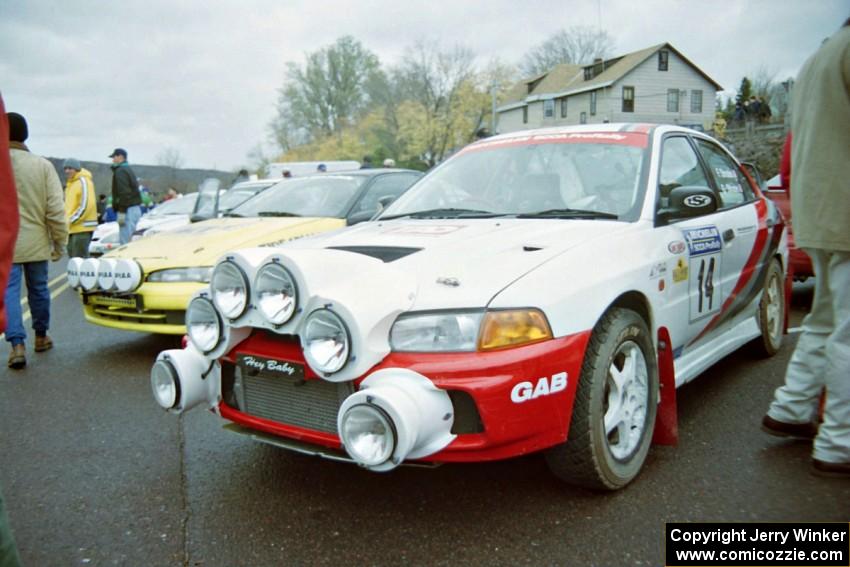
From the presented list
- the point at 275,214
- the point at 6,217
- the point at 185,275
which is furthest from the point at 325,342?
the point at 275,214

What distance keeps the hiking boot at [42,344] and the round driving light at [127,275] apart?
51.2 inches

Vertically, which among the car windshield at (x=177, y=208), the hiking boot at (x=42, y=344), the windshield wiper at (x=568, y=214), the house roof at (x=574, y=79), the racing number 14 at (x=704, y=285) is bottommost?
the hiking boot at (x=42, y=344)

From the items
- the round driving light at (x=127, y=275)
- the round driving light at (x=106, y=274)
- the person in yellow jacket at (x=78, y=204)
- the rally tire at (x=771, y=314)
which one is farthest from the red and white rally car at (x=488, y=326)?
the person in yellow jacket at (x=78, y=204)

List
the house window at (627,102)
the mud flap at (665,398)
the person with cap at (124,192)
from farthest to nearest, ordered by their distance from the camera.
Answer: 1. the house window at (627,102)
2. the person with cap at (124,192)
3. the mud flap at (665,398)

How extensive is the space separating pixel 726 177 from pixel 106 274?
4.32 m

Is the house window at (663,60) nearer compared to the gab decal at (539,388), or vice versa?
the gab decal at (539,388)

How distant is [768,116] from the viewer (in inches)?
908

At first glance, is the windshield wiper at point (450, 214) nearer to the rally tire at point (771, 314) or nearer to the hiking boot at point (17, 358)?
the rally tire at point (771, 314)

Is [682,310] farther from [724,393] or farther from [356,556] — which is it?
[356,556]

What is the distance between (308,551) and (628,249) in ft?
5.69

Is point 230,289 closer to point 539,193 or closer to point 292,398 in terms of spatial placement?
point 292,398

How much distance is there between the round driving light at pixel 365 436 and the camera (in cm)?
216

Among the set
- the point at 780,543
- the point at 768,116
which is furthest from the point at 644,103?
the point at 780,543

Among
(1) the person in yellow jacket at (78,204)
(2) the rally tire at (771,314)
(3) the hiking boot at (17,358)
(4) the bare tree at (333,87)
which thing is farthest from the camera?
(4) the bare tree at (333,87)
